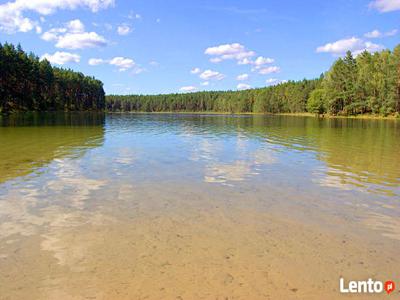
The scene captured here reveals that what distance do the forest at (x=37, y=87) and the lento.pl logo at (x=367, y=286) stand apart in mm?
92137

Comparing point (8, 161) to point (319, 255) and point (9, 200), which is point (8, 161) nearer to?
point (9, 200)

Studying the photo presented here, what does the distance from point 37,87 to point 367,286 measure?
125 meters

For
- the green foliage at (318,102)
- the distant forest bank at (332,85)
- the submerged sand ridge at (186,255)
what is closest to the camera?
the submerged sand ridge at (186,255)

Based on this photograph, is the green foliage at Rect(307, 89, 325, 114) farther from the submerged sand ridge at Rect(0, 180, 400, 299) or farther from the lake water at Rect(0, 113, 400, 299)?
the submerged sand ridge at Rect(0, 180, 400, 299)

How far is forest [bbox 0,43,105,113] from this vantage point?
292 ft

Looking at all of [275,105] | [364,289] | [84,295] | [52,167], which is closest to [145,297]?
[84,295]

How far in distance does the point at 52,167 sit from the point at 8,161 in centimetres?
330

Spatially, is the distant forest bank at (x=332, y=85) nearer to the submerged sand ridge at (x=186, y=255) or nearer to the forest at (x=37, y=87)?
the forest at (x=37, y=87)

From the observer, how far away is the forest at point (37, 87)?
292 ft

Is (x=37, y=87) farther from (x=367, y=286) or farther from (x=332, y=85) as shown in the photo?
(x=367, y=286)

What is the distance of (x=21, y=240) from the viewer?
284 inches

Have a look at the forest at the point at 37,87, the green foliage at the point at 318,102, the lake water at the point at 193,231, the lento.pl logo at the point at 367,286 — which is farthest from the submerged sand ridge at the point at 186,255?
the green foliage at the point at 318,102

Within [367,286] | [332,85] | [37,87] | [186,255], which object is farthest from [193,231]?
[37,87]

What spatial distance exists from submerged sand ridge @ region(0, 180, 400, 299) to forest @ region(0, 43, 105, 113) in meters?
87.4
